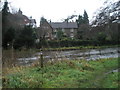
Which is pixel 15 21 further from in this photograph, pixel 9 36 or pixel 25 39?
pixel 9 36

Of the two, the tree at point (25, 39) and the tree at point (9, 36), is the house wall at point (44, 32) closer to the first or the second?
the tree at point (25, 39)

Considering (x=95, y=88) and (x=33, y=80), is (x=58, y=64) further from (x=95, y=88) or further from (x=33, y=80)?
(x=95, y=88)

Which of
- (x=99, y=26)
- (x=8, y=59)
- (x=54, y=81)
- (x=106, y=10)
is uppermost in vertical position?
(x=106, y=10)

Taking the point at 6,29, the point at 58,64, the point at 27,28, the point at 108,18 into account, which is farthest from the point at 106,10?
the point at 27,28

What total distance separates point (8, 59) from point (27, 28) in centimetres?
2624

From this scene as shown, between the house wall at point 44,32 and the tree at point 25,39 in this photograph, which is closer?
the tree at point 25,39

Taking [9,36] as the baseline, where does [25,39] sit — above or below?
below

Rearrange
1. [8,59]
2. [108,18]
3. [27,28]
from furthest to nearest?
[27,28] → [8,59] → [108,18]

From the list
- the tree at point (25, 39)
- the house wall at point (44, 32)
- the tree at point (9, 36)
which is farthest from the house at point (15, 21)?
the house wall at point (44, 32)

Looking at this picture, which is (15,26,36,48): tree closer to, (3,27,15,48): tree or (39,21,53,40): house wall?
(3,27,15,48): tree

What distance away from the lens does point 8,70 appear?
1073 cm

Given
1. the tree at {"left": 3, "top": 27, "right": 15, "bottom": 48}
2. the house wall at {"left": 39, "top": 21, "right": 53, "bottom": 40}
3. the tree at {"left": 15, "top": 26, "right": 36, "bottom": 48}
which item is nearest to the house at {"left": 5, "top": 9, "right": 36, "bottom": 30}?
the tree at {"left": 3, "top": 27, "right": 15, "bottom": 48}

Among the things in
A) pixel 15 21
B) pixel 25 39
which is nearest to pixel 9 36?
pixel 25 39

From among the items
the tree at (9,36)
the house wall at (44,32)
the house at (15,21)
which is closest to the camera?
the tree at (9,36)
